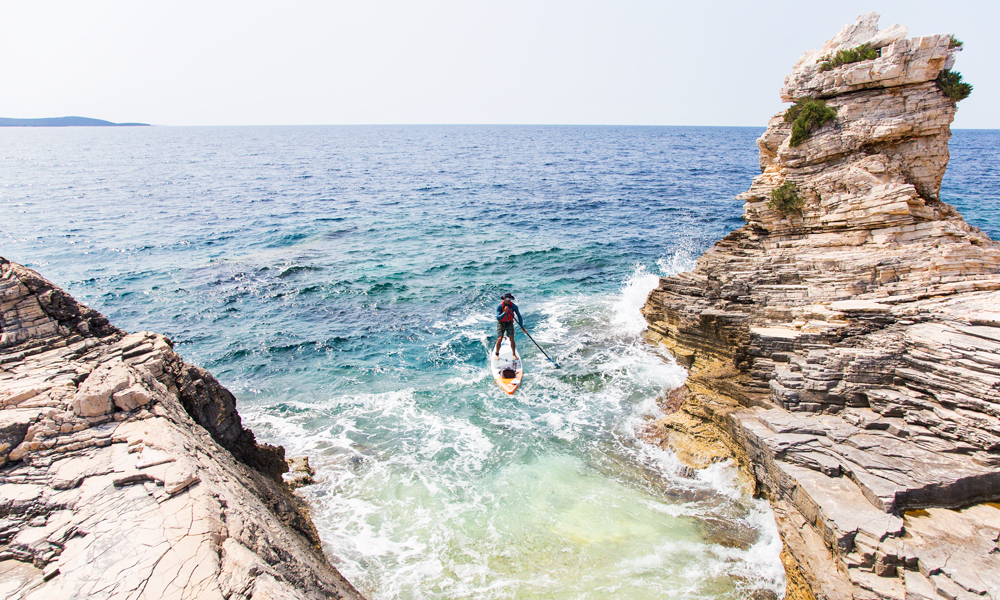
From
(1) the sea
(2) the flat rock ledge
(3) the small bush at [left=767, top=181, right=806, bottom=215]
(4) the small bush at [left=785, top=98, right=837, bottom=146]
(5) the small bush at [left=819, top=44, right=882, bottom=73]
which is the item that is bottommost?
(1) the sea

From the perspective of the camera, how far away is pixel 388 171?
78500 millimetres

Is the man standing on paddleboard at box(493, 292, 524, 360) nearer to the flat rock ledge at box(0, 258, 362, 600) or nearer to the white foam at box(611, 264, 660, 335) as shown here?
the white foam at box(611, 264, 660, 335)

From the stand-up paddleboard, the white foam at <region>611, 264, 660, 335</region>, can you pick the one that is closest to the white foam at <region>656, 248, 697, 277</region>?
the white foam at <region>611, 264, 660, 335</region>

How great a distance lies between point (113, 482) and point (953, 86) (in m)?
22.9

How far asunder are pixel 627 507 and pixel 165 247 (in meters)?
37.6

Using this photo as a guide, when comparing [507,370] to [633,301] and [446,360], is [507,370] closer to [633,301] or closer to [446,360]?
[446,360]

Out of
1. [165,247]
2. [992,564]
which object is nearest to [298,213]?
[165,247]

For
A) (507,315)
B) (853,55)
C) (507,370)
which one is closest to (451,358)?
(507,370)

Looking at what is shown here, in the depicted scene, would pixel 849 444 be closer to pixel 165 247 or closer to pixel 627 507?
pixel 627 507

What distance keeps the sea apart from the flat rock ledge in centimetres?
407

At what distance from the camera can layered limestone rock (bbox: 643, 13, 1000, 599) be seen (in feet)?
28.3

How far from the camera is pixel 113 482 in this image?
6203mm

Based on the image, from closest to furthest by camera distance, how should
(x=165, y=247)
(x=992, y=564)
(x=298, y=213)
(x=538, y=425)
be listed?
(x=992, y=564) < (x=538, y=425) < (x=165, y=247) < (x=298, y=213)

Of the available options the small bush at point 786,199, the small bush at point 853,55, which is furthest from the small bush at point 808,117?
the small bush at point 786,199
